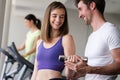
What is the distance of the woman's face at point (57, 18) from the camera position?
189cm

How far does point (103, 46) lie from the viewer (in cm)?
145

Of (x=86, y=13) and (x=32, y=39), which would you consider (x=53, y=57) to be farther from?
(x=32, y=39)

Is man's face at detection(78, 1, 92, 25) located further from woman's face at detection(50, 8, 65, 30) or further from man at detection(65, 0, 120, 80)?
woman's face at detection(50, 8, 65, 30)

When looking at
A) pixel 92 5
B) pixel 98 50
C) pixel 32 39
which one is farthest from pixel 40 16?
pixel 98 50

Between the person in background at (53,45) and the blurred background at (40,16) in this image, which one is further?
the blurred background at (40,16)

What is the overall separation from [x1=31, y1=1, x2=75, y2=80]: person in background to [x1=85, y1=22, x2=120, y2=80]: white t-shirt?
0.95 ft

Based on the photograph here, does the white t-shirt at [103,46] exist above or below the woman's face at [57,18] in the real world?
below

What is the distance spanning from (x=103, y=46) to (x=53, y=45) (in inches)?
18.2

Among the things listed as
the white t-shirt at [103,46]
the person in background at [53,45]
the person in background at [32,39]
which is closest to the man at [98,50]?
the white t-shirt at [103,46]

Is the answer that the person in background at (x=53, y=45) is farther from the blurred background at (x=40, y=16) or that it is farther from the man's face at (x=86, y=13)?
the blurred background at (x=40, y=16)

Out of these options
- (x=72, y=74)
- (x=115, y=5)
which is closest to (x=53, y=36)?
(x=72, y=74)

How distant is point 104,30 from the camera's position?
4.81ft

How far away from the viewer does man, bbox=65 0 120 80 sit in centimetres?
132

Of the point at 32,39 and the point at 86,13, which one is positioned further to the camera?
the point at 32,39
